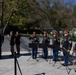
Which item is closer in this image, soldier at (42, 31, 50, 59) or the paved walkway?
the paved walkway

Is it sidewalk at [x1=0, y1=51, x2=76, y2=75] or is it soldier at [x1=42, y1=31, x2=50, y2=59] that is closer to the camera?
sidewalk at [x1=0, y1=51, x2=76, y2=75]

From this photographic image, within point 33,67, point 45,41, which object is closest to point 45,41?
point 45,41

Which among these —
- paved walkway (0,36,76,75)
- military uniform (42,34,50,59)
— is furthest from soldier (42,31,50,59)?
paved walkway (0,36,76,75)

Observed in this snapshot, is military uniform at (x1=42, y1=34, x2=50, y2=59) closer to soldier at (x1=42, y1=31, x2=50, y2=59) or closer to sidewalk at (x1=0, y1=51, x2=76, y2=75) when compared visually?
soldier at (x1=42, y1=31, x2=50, y2=59)

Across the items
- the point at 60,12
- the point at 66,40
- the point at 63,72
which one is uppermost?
the point at 60,12

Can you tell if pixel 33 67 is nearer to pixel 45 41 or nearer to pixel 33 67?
pixel 33 67

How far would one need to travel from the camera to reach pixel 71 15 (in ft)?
93.5

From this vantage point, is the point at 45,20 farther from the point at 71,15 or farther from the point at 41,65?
the point at 41,65

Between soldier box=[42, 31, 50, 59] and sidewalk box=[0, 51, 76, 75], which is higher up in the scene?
soldier box=[42, 31, 50, 59]

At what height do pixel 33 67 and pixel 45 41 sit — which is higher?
pixel 45 41

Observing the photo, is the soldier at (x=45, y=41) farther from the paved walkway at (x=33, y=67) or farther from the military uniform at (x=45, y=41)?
the paved walkway at (x=33, y=67)

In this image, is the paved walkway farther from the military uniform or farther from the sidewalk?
the military uniform

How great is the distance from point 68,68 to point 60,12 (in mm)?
17573

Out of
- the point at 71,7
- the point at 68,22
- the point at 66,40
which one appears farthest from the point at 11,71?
the point at 71,7
